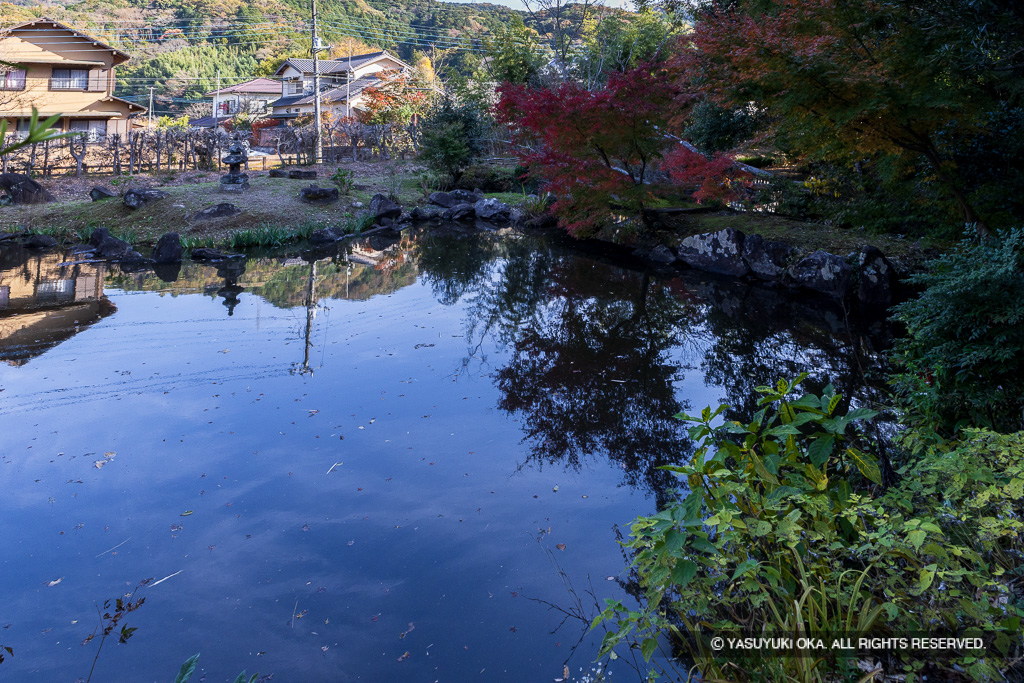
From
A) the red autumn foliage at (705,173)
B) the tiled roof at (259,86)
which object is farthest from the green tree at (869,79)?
the tiled roof at (259,86)

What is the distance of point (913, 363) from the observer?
191 inches

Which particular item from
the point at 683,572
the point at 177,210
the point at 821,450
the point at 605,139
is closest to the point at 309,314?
the point at 605,139

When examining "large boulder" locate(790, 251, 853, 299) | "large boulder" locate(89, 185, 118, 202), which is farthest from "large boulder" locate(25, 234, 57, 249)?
"large boulder" locate(790, 251, 853, 299)

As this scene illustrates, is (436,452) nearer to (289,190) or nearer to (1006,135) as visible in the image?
(1006,135)

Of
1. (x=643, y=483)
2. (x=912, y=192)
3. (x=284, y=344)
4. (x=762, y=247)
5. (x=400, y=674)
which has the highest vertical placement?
(x=912, y=192)

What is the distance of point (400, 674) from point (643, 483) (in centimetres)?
229

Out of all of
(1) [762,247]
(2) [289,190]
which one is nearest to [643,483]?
(1) [762,247]

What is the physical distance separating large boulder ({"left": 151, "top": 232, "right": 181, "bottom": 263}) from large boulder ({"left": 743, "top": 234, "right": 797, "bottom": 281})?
36.6 feet

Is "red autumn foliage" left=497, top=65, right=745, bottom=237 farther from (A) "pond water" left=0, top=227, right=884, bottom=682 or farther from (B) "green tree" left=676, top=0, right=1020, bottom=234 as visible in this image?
(A) "pond water" left=0, top=227, right=884, bottom=682

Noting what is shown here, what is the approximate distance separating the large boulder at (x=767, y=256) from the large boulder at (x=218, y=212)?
39.3 ft

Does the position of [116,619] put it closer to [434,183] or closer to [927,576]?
[927,576]

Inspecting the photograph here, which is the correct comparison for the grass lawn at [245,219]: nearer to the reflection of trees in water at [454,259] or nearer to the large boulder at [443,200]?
the large boulder at [443,200]

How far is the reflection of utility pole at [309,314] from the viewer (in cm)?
695

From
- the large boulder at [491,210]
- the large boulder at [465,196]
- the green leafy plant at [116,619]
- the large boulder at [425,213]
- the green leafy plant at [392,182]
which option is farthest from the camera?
the large boulder at [465,196]
